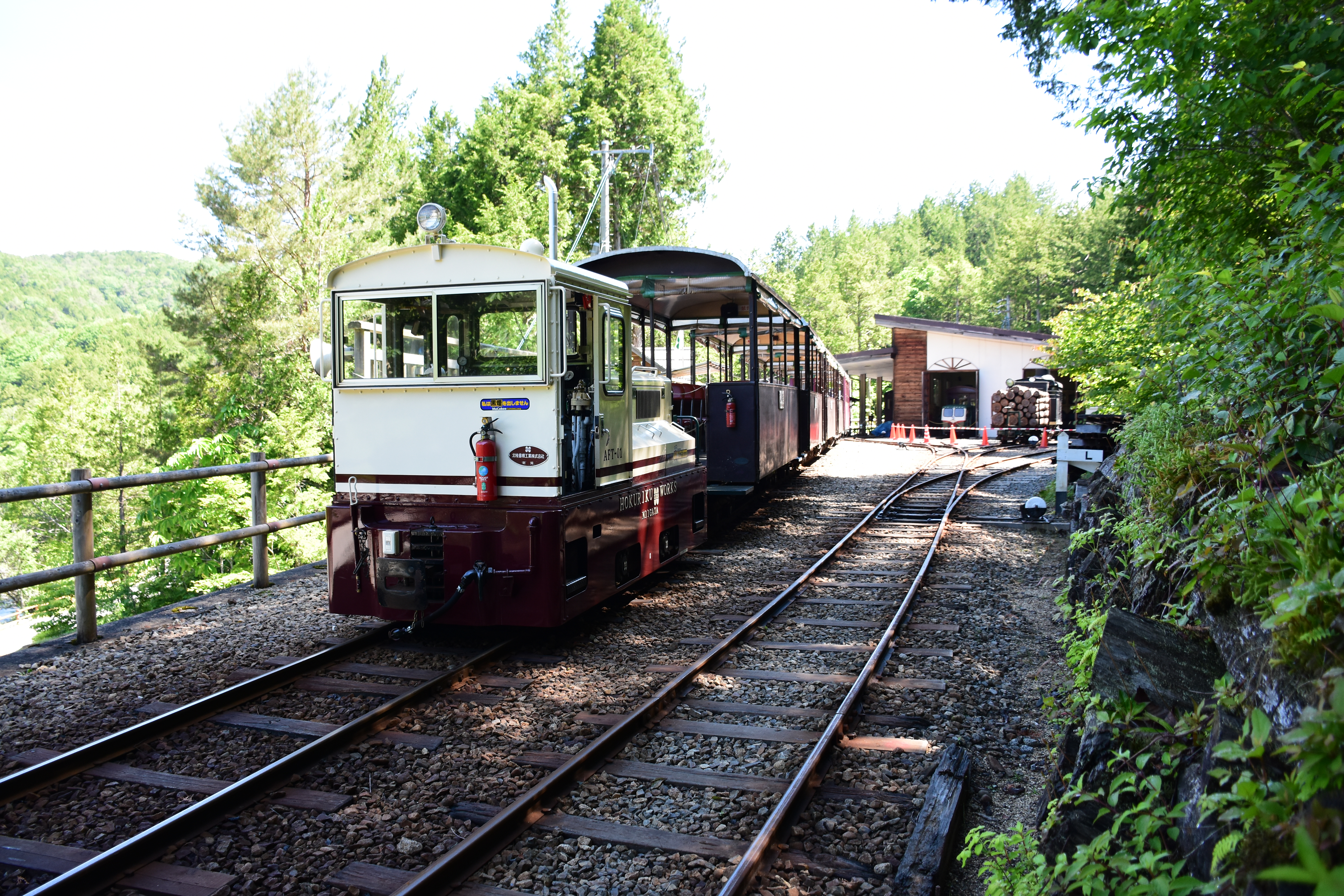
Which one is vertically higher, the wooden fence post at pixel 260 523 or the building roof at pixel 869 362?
the building roof at pixel 869 362

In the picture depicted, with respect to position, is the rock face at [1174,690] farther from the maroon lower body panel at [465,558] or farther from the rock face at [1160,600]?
the maroon lower body panel at [465,558]

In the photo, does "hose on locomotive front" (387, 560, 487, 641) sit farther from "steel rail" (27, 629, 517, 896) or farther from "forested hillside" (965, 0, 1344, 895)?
"forested hillside" (965, 0, 1344, 895)

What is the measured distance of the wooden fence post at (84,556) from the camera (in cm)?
643

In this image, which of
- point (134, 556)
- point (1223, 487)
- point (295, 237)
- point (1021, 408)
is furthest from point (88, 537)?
point (1021, 408)

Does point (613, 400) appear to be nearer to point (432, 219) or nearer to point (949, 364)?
point (432, 219)

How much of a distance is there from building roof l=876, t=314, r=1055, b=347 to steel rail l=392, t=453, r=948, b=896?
30.5 metres

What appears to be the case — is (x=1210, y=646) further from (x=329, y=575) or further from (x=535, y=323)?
(x=329, y=575)

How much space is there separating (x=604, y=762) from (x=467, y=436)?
9.12ft

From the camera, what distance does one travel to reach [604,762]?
4.50m

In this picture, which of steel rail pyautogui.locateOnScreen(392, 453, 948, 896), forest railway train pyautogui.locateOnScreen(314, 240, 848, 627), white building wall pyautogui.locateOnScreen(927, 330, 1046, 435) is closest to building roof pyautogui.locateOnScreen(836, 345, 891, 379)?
white building wall pyautogui.locateOnScreen(927, 330, 1046, 435)

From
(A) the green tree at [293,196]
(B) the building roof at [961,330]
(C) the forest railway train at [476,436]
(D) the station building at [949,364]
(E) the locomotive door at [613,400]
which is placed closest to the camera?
(C) the forest railway train at [476,436]

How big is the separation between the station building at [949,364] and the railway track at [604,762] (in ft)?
97.9

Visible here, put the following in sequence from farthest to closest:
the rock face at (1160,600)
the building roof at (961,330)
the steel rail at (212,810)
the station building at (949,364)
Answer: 1. the station building at (949,364)
2. the building roof at (961,330)
3. the steel rail at (212,810)
4. the rock face at (1160,600)

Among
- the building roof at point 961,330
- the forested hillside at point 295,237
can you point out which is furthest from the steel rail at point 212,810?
the building roof at point 961,330
